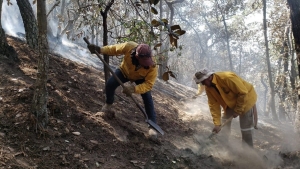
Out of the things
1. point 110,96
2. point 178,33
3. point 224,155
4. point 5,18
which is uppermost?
point 5,18

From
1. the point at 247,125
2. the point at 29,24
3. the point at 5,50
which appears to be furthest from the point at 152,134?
the point at 29,24

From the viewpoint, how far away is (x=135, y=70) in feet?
13.5

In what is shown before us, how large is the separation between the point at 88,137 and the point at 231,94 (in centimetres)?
236

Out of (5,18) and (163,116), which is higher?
(5,18)

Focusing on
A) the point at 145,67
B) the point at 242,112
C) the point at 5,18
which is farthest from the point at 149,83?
the point at 5,18

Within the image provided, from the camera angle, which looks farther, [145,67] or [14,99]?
[145,67]

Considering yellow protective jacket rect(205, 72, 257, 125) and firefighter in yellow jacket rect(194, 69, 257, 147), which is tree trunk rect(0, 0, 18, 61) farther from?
yellow protective jacket rect(205, 72, 257, 125)

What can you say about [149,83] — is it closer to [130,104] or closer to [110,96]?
[110,96]

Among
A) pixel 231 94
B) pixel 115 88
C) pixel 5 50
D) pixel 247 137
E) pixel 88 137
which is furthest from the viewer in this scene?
pixel 247 137

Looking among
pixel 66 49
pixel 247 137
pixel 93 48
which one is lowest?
pixel 247 137

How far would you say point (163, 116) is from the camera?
5867 millimetres

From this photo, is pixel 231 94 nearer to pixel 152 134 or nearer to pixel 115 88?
pixel 152 134

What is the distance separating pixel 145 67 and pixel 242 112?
1834 millimetres

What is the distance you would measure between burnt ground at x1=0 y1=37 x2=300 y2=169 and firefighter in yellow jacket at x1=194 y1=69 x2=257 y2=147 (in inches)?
19.1
